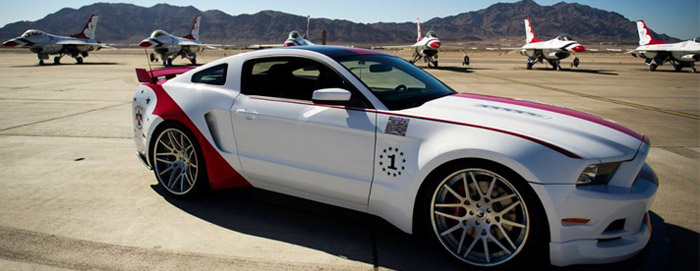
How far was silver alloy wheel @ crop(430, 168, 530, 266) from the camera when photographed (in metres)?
2.99

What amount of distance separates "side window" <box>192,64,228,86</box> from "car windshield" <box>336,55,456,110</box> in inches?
47.1

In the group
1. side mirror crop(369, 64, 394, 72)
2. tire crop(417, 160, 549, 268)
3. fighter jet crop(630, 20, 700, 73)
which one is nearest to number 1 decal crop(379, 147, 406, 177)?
tire crop(417, 160, 549, 268)

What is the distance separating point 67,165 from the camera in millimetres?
5777

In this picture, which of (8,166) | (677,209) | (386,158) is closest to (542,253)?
(386,158)

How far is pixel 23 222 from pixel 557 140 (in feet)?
14.2

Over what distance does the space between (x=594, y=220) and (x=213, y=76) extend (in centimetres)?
343

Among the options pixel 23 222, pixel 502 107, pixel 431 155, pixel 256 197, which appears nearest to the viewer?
pixel 431 155

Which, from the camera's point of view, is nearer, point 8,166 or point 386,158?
point 386,158

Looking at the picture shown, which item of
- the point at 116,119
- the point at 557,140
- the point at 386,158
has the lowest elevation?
the point at 116,119

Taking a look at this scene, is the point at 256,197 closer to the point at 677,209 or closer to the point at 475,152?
the point at 475,152

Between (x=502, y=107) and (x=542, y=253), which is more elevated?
(x=502, y=107)

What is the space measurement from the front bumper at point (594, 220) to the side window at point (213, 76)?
2.94 metres

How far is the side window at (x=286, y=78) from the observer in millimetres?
3883

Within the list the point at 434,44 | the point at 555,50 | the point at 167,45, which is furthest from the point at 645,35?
the point at 167,45
